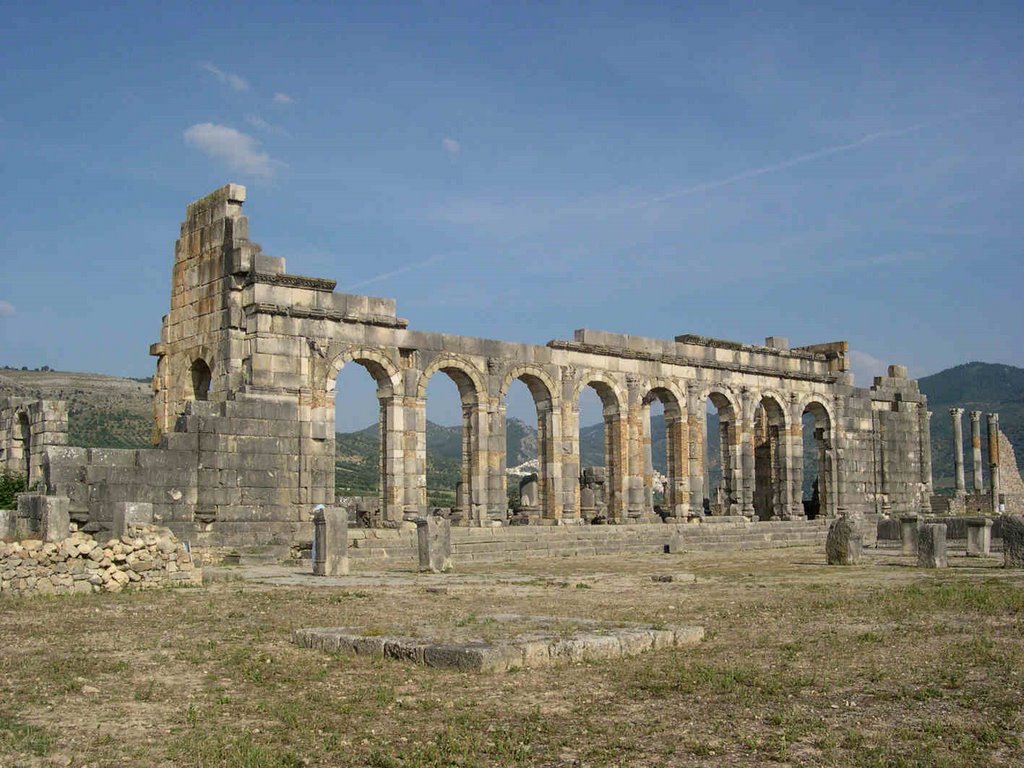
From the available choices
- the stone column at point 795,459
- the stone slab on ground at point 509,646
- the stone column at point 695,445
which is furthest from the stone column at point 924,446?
the stone slab on ground at point 509,646

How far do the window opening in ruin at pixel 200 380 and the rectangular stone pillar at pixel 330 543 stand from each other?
361 inches

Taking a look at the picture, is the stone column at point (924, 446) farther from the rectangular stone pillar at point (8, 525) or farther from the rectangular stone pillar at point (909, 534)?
the rectangular stone pillar at point (8, 525)

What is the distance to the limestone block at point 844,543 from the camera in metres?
21.8

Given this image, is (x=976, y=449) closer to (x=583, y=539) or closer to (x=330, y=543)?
(x=583, y=539)

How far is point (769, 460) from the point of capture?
41.6m

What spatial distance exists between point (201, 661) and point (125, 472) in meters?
13.4

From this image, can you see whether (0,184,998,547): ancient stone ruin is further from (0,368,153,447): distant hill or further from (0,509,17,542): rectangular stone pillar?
(0,368,153,447): distant hill

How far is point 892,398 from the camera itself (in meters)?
42.6

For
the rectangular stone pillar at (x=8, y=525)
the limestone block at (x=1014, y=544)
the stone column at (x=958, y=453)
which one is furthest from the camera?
the stone column at (x=958, y=453)

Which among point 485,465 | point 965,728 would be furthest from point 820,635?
point 485,465

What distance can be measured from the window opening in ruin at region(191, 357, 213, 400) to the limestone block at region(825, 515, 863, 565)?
14.9m

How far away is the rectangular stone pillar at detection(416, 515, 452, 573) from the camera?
821 inches

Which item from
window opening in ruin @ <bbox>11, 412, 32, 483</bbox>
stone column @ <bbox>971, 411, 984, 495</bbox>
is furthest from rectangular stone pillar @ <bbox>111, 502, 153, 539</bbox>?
stone column @ <bbox>971, 411, 984, 495</bbox>

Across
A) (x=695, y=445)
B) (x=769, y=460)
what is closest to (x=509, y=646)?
(x=695, y=445)
